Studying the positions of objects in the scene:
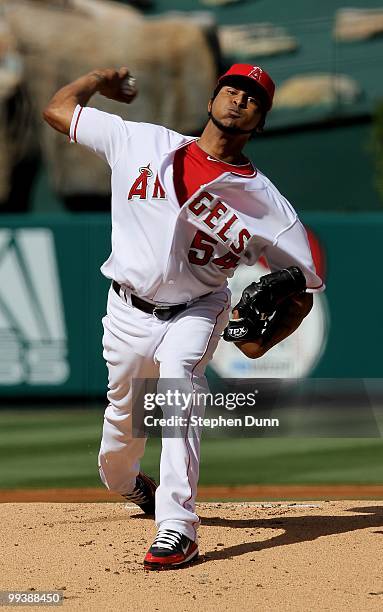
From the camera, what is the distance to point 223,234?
451 cm

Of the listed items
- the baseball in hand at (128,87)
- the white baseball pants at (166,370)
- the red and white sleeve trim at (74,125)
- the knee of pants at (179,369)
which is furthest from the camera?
the baseball in hand at (128,87)

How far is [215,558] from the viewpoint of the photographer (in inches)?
177

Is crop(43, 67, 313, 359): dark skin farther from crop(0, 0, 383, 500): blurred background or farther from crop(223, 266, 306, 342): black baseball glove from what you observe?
crop(0, 0, 383, 500): blurred background

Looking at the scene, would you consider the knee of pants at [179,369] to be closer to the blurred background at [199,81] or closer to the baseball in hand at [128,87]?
the baseball in hand at [128,87]

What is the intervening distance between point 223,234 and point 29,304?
577 centimetres

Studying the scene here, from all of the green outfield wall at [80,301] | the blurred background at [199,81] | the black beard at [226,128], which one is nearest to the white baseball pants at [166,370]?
the black beard at [226,128]

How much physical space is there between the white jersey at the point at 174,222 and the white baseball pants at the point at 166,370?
104 millimetres

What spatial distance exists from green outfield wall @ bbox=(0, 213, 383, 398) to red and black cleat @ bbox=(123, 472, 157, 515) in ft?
14.4

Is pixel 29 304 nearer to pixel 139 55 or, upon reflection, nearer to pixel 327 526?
pixel 327 526

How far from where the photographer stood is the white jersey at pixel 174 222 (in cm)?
451

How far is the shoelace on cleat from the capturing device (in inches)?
168

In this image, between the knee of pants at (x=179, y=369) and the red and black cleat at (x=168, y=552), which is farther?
the knee of pants at (x=179, y=369)

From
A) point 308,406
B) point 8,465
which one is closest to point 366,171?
point 308,406

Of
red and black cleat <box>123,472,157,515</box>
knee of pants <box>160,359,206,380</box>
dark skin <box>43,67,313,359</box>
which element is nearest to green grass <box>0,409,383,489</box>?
red and black cleat <box>123,472,157,515</box>
